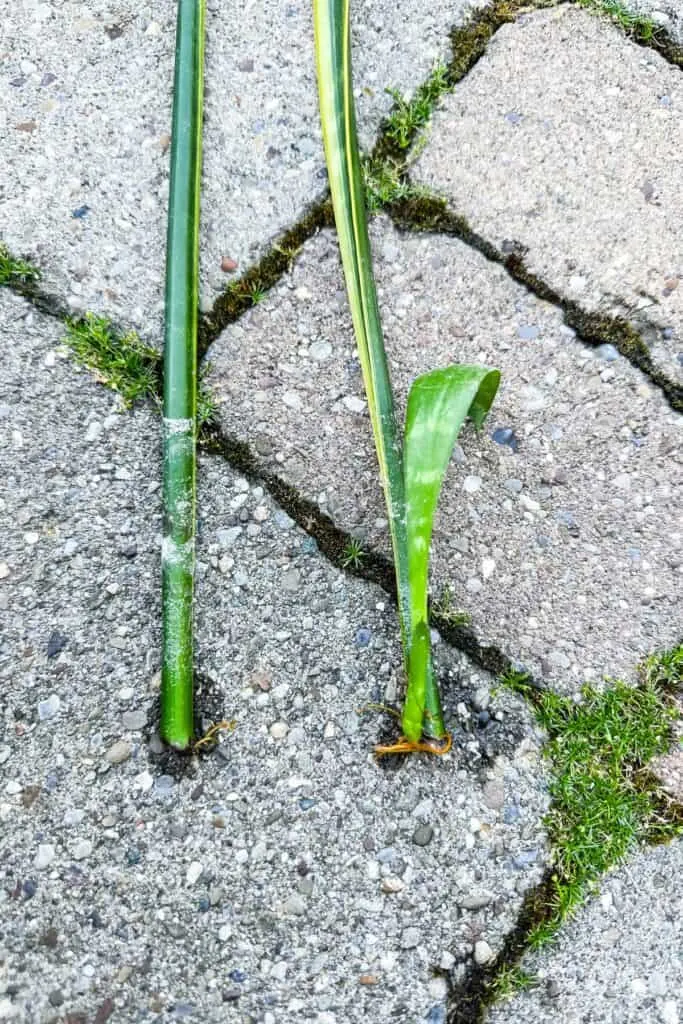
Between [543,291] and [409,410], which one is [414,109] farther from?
[409,410]

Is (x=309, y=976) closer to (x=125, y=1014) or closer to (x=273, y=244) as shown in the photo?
(x=125, y=1014)

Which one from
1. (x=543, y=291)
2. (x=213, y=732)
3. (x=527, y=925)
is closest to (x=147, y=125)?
(x=543, y=291)

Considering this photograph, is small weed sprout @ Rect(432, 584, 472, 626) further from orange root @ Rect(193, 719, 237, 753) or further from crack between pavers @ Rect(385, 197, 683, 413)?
crack between pavers @ Rect(385, 197, 683, 413)

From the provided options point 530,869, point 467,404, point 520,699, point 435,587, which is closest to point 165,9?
point 467,404

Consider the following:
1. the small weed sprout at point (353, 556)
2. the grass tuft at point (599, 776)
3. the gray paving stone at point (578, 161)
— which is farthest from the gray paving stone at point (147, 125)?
the grass tuft at point (599, 776)

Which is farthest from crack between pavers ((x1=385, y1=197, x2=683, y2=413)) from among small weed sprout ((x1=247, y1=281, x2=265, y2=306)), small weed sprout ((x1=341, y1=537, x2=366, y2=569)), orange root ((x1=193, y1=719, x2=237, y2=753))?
orange root ((x1=193, y1=719, x2=237, y2=753))

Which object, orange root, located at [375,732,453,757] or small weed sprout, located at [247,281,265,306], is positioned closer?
orange root, located at [375,732,453,757]

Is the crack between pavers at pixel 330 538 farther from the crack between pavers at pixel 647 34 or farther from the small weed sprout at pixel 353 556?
the crack between pavers at pixel 647 34

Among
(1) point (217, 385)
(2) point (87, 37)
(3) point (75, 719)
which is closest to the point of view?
(3) point (75, 719)
